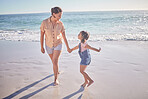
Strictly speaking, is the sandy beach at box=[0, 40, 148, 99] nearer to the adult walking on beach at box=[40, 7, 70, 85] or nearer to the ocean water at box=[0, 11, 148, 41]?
the adult walking on beach at box=[40, 7, 70, 85]

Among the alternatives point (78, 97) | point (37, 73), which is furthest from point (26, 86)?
point (78, 97)

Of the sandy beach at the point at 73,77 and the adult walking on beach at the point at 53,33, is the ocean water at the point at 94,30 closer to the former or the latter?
the sandy beach at the point at 73,77

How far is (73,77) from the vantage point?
3.72 meters

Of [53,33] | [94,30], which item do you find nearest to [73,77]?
[53,33]

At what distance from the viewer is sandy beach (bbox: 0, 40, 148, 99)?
290 centimetres

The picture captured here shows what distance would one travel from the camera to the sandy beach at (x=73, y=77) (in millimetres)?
2904

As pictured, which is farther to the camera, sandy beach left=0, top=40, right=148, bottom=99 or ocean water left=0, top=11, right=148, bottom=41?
ocean water left=0, top=11, right=148, bottom=41

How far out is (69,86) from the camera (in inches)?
128

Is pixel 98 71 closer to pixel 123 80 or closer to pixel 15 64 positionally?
pixel 123 80

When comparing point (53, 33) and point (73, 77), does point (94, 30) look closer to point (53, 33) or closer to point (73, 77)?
point (73, 77)

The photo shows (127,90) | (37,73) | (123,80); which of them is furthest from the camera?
(37,73)

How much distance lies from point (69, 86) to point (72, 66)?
4.31ft

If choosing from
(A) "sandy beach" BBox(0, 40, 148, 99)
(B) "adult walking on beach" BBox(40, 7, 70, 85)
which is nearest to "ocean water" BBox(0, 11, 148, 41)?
(A) "sandy beach" BBox(0, 40, 148, 99)

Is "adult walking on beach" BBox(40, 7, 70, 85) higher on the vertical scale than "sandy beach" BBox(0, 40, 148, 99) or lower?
higher
